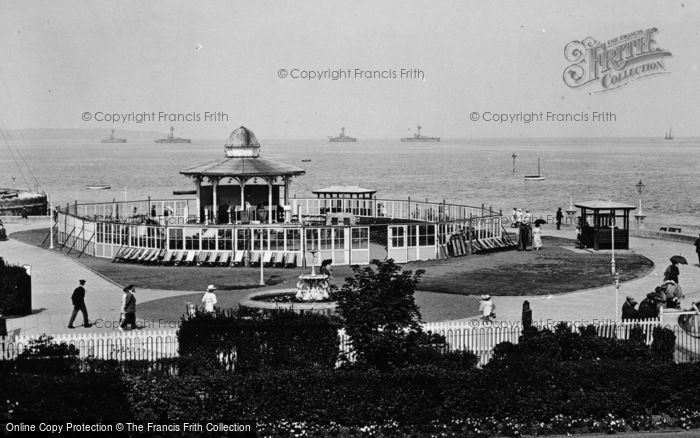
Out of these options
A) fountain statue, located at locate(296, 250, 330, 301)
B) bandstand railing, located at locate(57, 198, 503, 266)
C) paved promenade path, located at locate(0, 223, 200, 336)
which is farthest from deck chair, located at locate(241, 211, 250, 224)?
fountain statue, located at locate(296, 250, 330, 301)

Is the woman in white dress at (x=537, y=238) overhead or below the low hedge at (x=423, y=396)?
overhead

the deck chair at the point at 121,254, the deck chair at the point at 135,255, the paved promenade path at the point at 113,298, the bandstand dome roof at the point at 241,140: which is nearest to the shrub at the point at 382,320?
the paved promenade path at the point at 113,298

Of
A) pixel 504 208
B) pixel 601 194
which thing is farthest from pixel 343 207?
pixel 601 194

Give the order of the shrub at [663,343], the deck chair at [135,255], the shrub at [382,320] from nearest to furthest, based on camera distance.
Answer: the shrub at [382,320]
the shrub at [663,343]
the deck chair at [135,255]

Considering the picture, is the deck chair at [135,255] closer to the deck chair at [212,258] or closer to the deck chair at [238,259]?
the deck chair at [212,258]

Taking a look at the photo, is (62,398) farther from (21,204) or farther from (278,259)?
(21,204)
